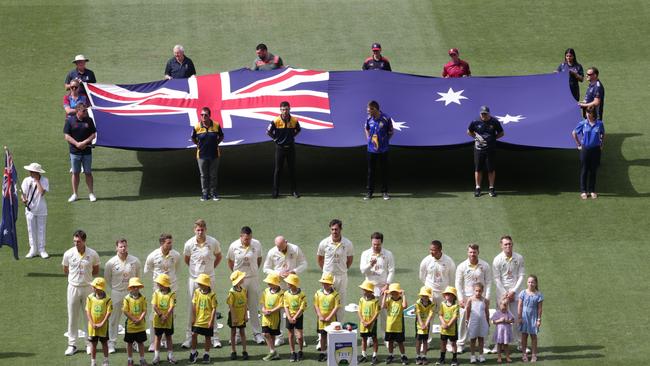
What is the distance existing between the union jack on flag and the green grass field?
137cm

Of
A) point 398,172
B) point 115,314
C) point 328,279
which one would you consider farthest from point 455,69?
point 115,314

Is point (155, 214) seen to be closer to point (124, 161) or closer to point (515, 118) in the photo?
point (124, 161)

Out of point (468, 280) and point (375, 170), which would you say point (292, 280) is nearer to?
point (468, 280)

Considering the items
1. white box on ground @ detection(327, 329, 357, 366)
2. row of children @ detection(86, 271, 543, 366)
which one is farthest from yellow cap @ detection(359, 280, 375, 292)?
white box on ground @ detection(327, 329, 357, 366)

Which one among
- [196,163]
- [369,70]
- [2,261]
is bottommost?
[2,261]

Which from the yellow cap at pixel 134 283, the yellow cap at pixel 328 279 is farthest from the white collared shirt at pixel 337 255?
the yellow cap at pixel 134 283

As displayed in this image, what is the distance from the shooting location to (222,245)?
2756cm

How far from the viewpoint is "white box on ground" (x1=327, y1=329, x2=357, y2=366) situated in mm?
21859

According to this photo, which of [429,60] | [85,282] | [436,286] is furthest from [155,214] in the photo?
[429,60]

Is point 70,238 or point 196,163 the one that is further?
point 196,163

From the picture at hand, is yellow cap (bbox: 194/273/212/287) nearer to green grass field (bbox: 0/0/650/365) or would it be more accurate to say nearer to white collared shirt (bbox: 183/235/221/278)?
white collared shirt (bbox: 183/235/221/278)

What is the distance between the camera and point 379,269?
23.9 meters

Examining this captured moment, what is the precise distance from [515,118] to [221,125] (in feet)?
20.0

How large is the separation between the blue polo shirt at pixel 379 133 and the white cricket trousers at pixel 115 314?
758 cm
